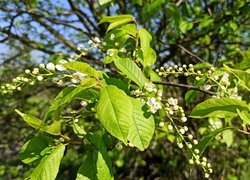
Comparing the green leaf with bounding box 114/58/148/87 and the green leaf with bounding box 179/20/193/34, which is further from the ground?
the green leaf with bounding box 114/58/148/87

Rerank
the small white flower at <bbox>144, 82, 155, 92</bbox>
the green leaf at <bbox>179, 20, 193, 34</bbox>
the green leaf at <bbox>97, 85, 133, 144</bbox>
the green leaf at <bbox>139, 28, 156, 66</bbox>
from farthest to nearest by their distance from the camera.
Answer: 1. the green leaf at <bbox>179, 20, 193, 34</bbox>
2. the green leaf at <bbox>139, 28, 156, 66</bbox>
3. the small white flower at <bbox>144, 82, 155, 92</bbox>
4. the green leaf at <bbox>97, 85, 133, 144</bbox>

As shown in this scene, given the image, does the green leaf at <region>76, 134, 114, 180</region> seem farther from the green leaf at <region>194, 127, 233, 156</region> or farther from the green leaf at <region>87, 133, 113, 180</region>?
the green leaf at <region>194, 127, 233, 156</region>

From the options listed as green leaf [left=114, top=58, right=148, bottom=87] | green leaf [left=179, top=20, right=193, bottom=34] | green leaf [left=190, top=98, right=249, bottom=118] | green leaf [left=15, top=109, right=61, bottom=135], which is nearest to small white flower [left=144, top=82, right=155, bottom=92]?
green leaf [left=114, top=58, right=148, bottom=87]

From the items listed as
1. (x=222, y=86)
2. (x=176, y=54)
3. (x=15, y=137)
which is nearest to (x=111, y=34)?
(x=222, y=86)

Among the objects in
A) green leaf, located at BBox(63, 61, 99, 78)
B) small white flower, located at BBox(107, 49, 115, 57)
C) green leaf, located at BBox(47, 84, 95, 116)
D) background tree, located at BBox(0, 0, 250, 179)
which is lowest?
background tree, located at BBox(0, 0, 250, 179)

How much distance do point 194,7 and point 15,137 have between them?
2.18 metres

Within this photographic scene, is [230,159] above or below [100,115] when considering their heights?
below

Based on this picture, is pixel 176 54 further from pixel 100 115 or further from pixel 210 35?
pixel 100 115

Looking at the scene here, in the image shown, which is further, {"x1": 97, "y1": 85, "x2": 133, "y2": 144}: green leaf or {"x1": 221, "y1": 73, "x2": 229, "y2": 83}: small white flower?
{"x1": 221, "y1": 73, "x2": 229, "y2": 83}: small white flower

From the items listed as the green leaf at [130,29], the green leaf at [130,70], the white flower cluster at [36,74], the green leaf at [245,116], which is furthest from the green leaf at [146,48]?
the green leaf at [245,116]

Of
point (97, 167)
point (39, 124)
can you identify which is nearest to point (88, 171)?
point (97, 167)

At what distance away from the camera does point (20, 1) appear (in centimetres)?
371

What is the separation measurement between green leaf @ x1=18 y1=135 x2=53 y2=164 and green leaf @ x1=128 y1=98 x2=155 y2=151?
0.93 ft

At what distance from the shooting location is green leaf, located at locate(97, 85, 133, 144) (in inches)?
35.5
